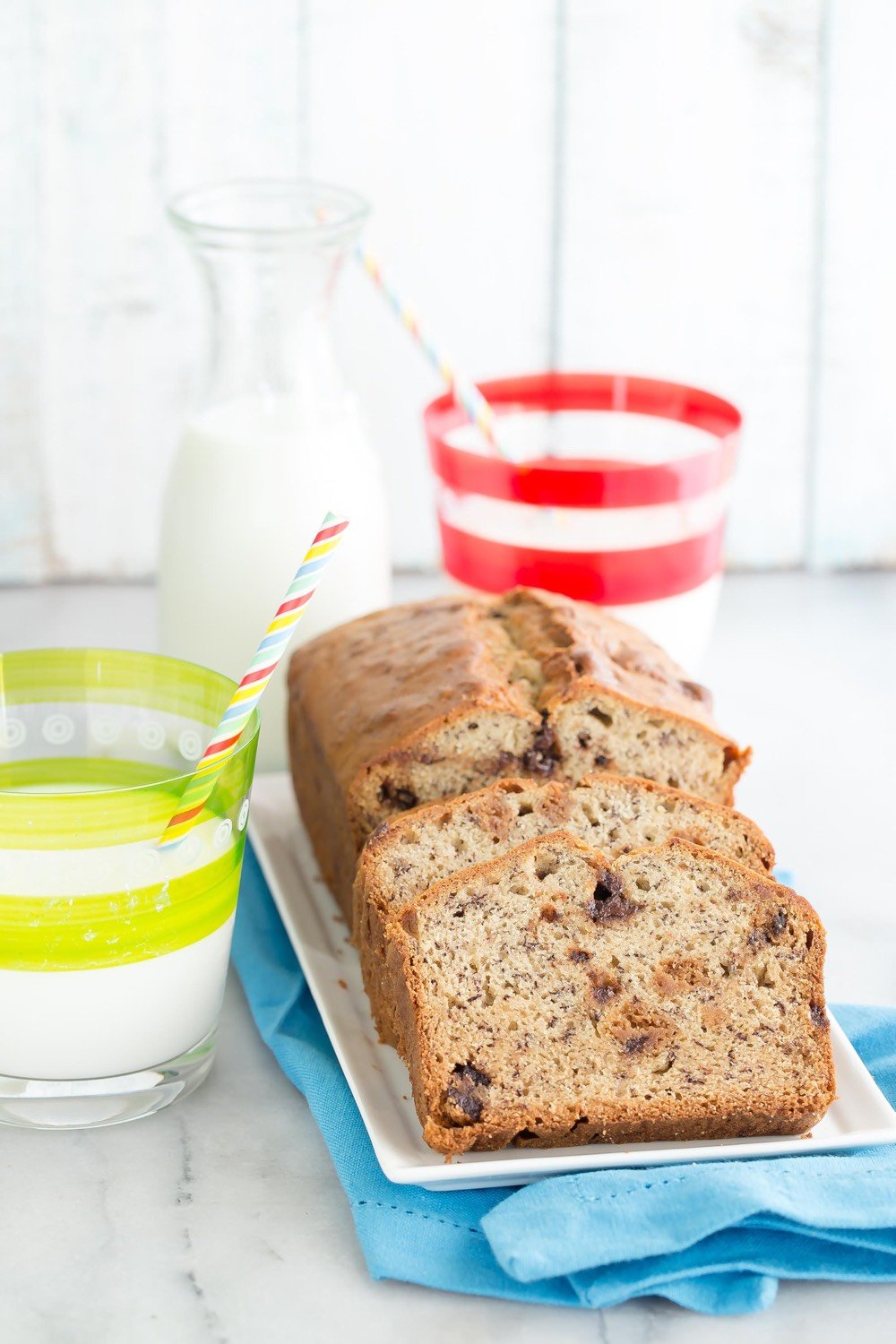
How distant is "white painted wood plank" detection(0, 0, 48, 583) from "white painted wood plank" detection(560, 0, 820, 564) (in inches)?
34.5

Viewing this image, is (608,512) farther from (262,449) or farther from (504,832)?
(504,832)

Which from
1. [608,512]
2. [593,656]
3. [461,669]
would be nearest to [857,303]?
[608,512]

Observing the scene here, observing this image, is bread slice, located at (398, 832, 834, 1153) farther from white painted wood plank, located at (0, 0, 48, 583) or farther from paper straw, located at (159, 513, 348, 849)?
white painted wood plank, located at (0, 0, 48, 583)

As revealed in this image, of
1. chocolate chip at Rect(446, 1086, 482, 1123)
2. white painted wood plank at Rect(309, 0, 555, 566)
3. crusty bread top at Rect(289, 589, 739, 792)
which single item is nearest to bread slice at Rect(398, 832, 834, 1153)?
chocolate chip at Rect(446, 1086, 482, 1123)

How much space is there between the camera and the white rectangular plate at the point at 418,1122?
138 centimetres

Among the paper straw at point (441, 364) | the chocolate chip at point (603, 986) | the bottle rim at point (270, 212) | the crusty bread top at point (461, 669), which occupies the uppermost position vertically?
the bottle rim at point (270, 212)

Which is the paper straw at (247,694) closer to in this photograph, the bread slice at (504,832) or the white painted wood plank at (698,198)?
the bread slice at (504,832)

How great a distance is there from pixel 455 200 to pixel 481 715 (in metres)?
1.31

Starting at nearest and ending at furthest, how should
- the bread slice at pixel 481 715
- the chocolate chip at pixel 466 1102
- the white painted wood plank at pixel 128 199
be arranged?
1. the chocolate chip at pixel 466 1102
2. the bread slice at pixel 481 715
3. the white painted wood plank at pixel 128 199

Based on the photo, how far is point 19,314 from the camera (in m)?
2.70

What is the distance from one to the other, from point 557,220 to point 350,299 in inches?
14.6

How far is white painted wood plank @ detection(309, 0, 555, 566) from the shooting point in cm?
259

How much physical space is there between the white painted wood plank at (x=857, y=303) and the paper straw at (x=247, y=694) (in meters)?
1.60

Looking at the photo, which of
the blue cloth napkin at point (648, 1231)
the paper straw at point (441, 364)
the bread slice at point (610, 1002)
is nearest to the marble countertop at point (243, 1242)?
the blue cloth napkin at point (648, 1231)
